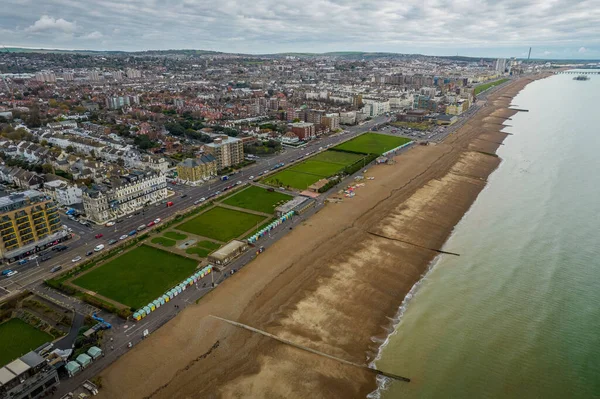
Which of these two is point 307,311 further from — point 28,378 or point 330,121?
point 330,121

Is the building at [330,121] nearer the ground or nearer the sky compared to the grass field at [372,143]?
nearer the sky

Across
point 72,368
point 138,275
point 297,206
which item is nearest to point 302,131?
point 297,206

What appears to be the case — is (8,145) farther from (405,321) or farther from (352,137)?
(405,321)

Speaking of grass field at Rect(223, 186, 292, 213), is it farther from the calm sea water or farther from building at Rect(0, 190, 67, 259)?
the calm sea water

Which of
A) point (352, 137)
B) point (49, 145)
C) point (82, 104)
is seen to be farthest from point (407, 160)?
point (82, 104)

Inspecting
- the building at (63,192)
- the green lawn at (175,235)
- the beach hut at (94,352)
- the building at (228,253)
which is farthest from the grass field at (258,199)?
the beach hut at (94,352)

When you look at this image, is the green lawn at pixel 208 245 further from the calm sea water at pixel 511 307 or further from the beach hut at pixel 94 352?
the calm sea water at pixel 511 307
